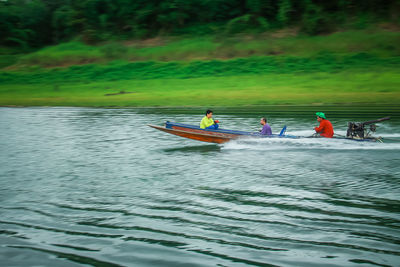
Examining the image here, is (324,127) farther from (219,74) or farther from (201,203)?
(219,74)

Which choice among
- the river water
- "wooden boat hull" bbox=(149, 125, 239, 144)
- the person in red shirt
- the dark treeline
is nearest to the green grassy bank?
the dark treeline

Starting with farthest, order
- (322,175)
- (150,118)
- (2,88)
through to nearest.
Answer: (2,88) → (150,118) → (322,175)

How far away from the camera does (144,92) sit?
35.4m

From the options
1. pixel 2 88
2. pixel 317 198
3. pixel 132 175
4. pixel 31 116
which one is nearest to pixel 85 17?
pixel 2 88

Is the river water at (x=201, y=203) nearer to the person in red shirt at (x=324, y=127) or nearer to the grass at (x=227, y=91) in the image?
the person in red shirt at (x=324, y=127)

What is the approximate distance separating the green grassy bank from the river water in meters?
15.3

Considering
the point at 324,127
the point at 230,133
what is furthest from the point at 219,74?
the point at 324,127

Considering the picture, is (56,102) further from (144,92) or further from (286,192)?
(286,192)

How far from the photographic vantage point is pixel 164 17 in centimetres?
5784

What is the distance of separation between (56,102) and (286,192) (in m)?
28.9

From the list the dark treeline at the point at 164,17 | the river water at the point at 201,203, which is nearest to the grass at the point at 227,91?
the river water at the point at 201,203

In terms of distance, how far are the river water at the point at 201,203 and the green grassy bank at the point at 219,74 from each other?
15331 millimetres

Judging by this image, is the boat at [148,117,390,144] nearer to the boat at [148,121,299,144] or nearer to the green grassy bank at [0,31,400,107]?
the boat at [148,121,299,144]

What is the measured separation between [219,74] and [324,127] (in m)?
25.2
